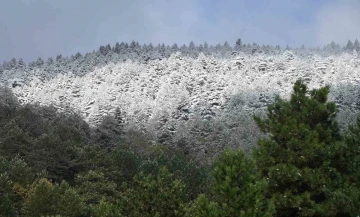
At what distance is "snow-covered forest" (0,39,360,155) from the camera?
3920 inches

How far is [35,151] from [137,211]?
29902 millimetres

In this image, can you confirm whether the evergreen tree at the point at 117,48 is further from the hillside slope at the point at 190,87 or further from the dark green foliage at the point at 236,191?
the dark green foliage at the point at 236,191

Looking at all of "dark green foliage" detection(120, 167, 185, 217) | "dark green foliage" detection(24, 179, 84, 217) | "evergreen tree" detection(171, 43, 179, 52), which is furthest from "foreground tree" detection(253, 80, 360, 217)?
"evergreen tree" detection(171, 43, 179, 52)

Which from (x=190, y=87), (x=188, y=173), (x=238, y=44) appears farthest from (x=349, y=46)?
(x=188, y=173)

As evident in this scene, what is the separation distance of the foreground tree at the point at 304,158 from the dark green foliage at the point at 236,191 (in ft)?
5.22

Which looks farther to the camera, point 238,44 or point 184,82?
point 238,44

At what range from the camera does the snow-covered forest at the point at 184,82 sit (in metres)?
99.6

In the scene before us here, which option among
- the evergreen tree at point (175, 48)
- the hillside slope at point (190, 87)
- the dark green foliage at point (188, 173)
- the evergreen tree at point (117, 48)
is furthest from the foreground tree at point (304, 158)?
the evergreen tree at point (117, 48)

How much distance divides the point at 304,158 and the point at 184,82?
123698mm

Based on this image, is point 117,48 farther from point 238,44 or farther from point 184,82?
point 184,82

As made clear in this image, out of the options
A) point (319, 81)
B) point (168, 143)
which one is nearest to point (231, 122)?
point (168, 143)

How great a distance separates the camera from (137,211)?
1538 centimetres

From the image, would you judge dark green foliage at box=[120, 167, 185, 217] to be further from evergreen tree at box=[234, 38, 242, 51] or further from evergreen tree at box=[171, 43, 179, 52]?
evergreen tree at box=[234, 38, 242, 51]

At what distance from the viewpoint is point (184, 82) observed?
138 meters
